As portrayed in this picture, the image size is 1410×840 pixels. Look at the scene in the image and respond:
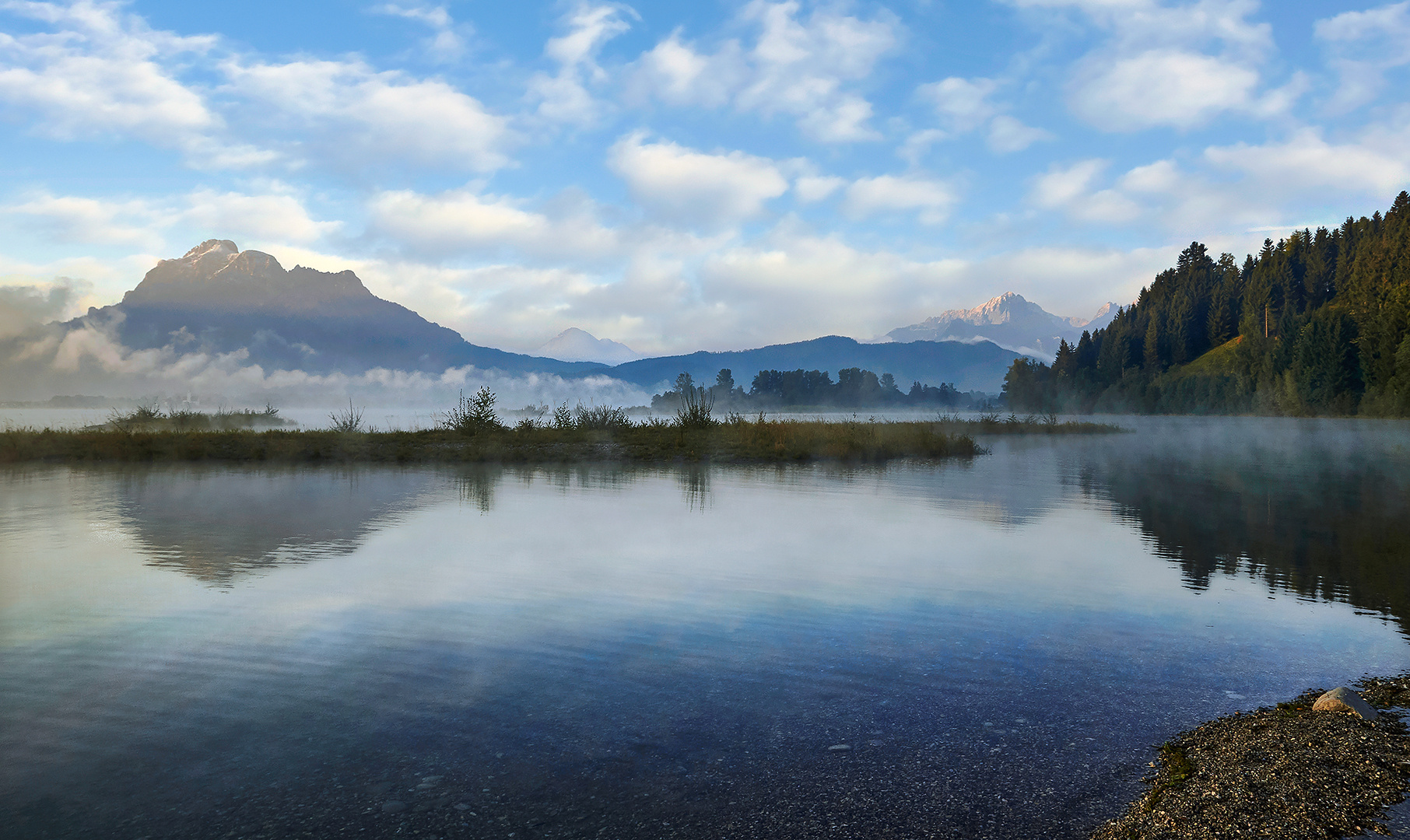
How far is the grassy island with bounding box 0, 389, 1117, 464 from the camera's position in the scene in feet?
119

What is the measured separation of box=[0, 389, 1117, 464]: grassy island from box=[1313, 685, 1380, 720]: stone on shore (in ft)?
106

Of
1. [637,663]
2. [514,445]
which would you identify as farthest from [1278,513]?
[514,445]

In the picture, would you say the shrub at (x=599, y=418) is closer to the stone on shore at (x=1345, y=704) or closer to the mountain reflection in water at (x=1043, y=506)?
the mountain reflection in water at (x=1043, y=506)

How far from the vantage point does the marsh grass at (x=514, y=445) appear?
36219 millimetres

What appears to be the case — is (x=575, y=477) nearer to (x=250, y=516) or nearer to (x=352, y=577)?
(x=250, y=516)

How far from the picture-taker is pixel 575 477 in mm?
30250

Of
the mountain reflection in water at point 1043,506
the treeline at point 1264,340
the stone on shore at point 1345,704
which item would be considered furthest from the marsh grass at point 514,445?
the treeline at point 1264,340

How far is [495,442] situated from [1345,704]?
37.7 metres

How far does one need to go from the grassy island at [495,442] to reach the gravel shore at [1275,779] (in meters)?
32.5

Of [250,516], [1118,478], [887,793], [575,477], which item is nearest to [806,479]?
[575,477]

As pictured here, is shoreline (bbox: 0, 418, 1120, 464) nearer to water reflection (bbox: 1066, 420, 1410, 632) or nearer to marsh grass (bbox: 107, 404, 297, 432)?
marsh grass (bbox: 107, 404, 297, 432)

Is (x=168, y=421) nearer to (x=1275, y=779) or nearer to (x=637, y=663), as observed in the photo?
(x=637, y=663)

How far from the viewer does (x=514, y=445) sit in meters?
40.1

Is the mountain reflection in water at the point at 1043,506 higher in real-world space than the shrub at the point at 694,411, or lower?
lower
